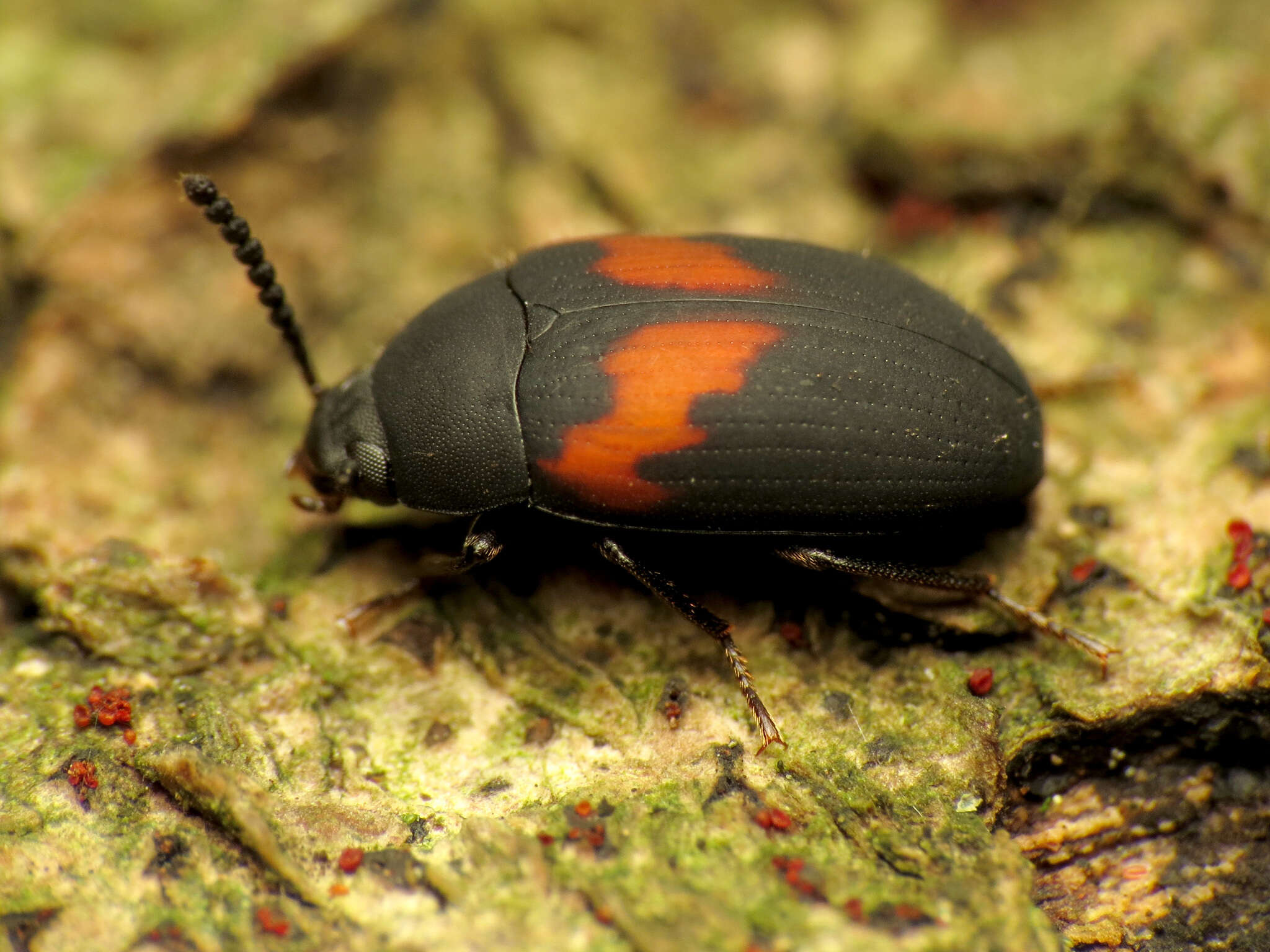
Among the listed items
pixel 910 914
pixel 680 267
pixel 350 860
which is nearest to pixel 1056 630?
pixel 910 914

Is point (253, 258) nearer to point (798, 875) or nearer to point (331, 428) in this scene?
point (331, 428)

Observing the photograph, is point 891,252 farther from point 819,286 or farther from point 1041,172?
point 819,286

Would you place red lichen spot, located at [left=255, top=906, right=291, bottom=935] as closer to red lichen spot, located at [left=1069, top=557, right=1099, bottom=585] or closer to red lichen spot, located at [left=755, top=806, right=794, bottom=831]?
red lichen spot, located at [left=755, top=806, right=794, bottom=831]

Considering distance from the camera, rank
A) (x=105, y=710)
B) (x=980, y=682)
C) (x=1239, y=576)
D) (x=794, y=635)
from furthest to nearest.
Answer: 1. (x=794, y=635)
2. (x=1239, y=576)
3. (x=980, y=682)
4. (x=105, y=710)

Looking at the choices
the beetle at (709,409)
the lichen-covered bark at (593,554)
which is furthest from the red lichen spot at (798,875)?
the beetle at (709,409)

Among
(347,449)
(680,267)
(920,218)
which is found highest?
(680,267)

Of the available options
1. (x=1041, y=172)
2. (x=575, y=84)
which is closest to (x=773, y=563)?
(x=1041, y=172)
